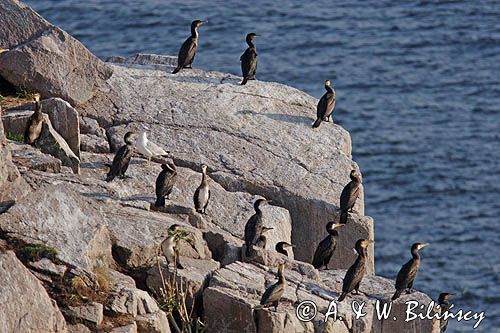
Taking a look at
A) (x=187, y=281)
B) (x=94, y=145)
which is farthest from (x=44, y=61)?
(x=187, y=281)

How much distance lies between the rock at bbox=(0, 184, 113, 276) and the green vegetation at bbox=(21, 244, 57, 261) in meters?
0.07

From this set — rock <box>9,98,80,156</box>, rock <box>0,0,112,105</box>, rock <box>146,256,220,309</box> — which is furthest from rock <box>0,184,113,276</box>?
rock <box>0,0,112,105</box>

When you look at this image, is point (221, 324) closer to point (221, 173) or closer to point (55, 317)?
point (55, 317)

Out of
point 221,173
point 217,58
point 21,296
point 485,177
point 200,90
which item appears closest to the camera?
point 21,296

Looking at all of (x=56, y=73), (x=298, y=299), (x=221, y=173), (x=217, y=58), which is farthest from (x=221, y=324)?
(x=217, y=58)

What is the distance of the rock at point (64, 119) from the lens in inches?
751

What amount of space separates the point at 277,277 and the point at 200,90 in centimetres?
599

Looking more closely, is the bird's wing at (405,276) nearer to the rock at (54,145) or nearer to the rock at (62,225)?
the rock at (62,225)

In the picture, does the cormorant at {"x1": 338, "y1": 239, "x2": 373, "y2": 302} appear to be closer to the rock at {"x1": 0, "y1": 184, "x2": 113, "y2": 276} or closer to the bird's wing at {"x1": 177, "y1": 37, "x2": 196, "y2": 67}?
the rock at {"x1": 0, "y1": 184, "x2": 113, "y2": 276}

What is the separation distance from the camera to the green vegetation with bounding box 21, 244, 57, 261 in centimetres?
1478

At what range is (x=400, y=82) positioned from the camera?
35875 millimetres

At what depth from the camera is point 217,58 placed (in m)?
37.3

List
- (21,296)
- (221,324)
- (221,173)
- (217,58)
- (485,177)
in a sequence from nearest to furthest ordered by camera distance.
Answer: (21,296) → (221,324) → (221,173) → (485,177) → (217,58)

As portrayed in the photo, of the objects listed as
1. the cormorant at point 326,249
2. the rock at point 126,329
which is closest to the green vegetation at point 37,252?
the rock at point 126,329
